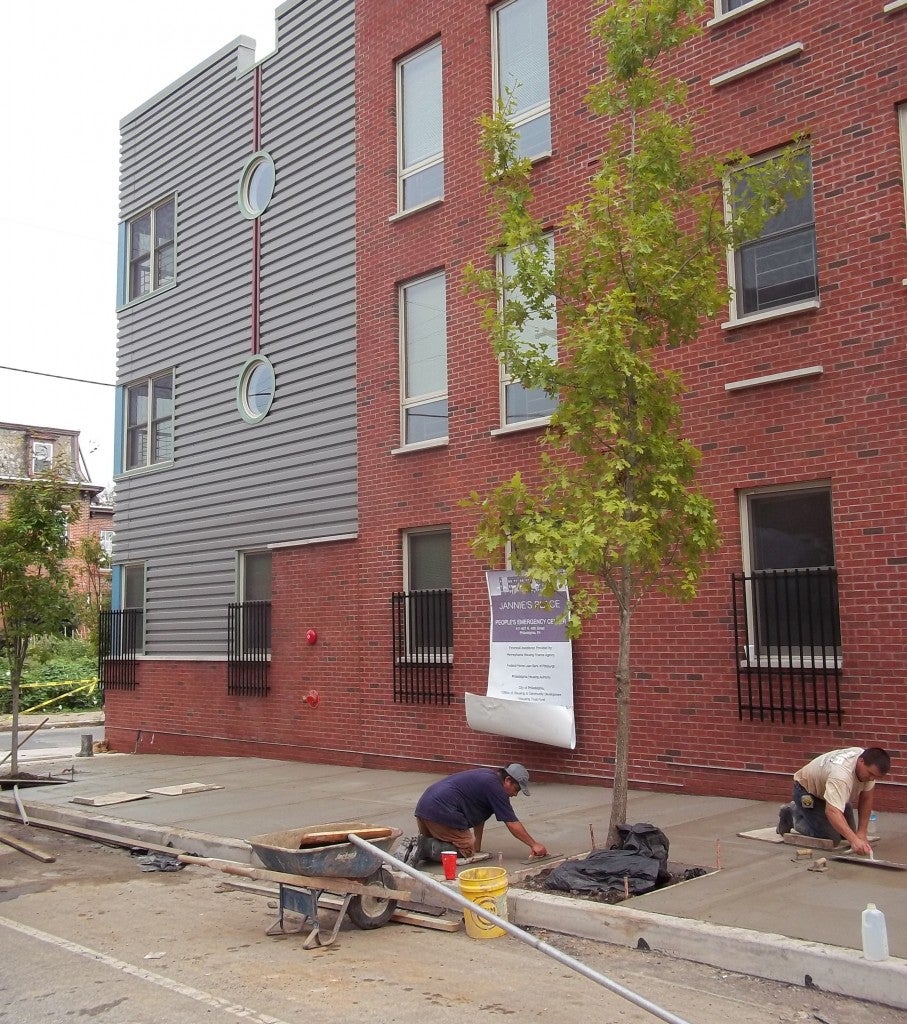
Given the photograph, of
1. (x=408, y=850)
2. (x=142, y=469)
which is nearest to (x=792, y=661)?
(x=408, y=850)

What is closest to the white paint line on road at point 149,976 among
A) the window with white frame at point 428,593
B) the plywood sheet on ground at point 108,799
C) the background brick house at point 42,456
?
the plywood sheet on ground at point 108,799

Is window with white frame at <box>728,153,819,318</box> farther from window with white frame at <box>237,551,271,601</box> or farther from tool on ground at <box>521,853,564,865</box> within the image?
window with white frame at <box>237,551,271,601</box>

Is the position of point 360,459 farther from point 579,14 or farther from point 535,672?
point 579,14

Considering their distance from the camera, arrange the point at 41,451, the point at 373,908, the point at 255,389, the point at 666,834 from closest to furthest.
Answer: the point at 373,908, the point at 666,834, the point at 255,389, the point at 41,451

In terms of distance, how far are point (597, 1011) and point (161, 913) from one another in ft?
12.1

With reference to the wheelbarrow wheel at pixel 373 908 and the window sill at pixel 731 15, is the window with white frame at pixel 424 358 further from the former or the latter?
the wheelbarrow wheel at pixel 373 908

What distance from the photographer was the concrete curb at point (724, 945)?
561 cm

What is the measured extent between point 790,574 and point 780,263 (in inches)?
125

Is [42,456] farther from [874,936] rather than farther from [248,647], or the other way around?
[874,936]

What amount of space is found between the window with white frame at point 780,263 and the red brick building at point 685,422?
0.10 ft

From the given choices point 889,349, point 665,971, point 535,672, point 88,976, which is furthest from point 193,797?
point 889,349

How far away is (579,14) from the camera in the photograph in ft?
42.8

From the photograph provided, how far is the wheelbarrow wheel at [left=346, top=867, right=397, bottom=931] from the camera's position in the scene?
7.18 metres

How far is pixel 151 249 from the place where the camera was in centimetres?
2084
